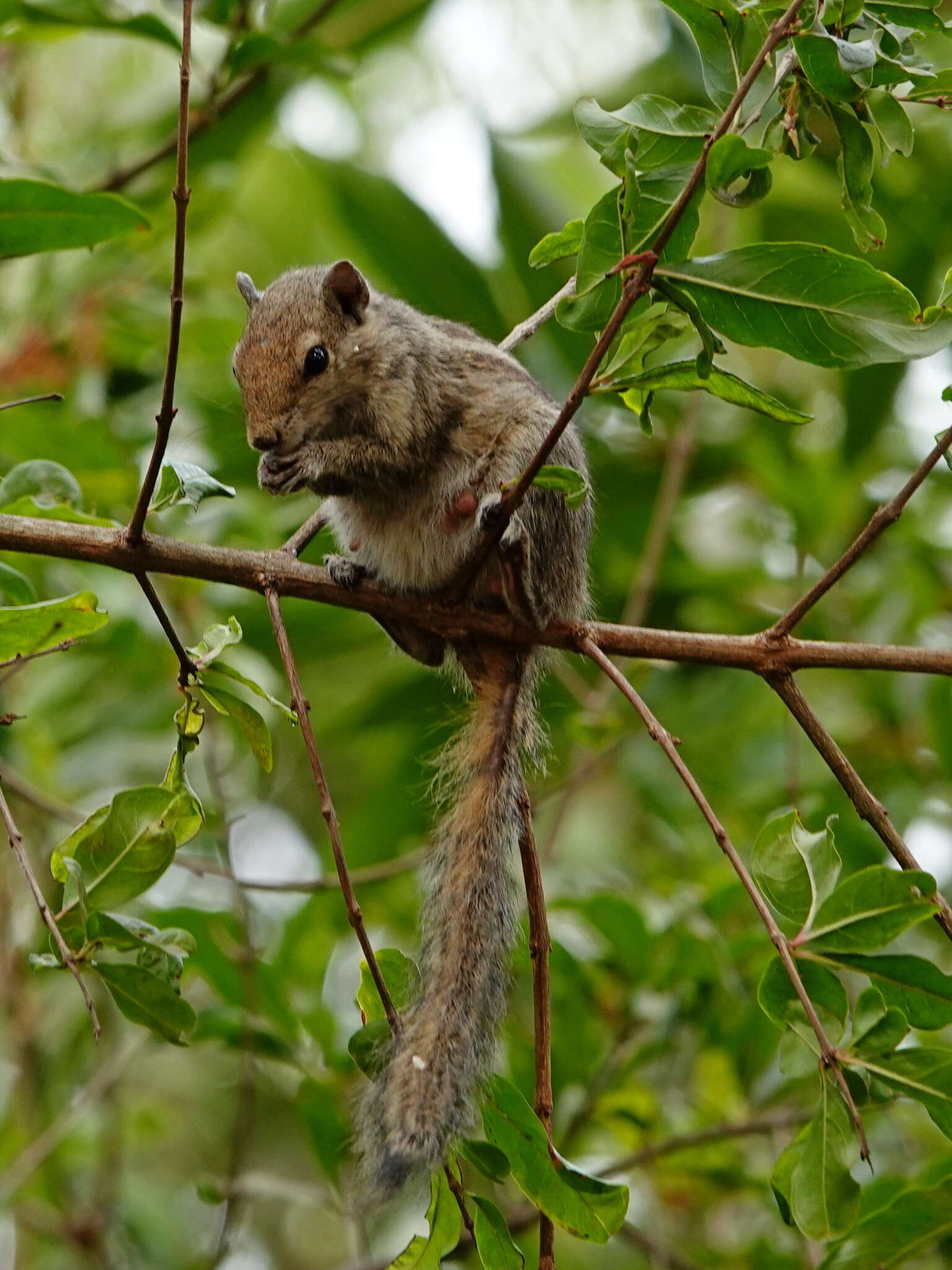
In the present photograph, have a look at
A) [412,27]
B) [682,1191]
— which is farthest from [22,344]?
[682,1191]

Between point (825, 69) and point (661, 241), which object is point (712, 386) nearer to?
point (661, 241)

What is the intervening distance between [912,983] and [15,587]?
1457 mm

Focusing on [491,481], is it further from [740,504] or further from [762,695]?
[740,504]

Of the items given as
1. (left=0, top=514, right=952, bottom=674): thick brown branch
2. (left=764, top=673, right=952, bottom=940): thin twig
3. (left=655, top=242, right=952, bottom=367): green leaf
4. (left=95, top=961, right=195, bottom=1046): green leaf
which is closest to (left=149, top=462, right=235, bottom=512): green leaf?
(left=0, top=514, right=952, bottom=674): thick brown branch

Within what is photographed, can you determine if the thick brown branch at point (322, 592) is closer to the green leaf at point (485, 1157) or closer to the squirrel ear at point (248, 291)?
the green leaf at point (485, 1157)

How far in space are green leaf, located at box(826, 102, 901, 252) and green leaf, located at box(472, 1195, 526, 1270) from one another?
1382 mm

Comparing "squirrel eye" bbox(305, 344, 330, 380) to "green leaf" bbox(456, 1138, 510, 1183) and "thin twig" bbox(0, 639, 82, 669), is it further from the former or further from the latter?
"green leaf" bbox(456, 1138, 510, 1183)

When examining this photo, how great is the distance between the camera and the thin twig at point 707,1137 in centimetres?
298

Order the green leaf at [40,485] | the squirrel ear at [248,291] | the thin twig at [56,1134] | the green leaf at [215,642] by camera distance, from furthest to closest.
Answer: the thin twig at [56,1134] → the squirrel ear at [248,291] → the green leaf at [40,485] → the green leaf at [215,642]

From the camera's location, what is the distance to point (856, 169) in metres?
1.93

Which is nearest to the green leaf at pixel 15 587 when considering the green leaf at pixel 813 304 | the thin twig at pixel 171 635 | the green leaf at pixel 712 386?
the thin twig at pixel 171 635

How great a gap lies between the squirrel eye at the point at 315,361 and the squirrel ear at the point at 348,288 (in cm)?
20

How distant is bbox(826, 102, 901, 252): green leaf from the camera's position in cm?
192

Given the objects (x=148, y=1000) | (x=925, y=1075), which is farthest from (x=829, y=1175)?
(x=148, y=1000)
